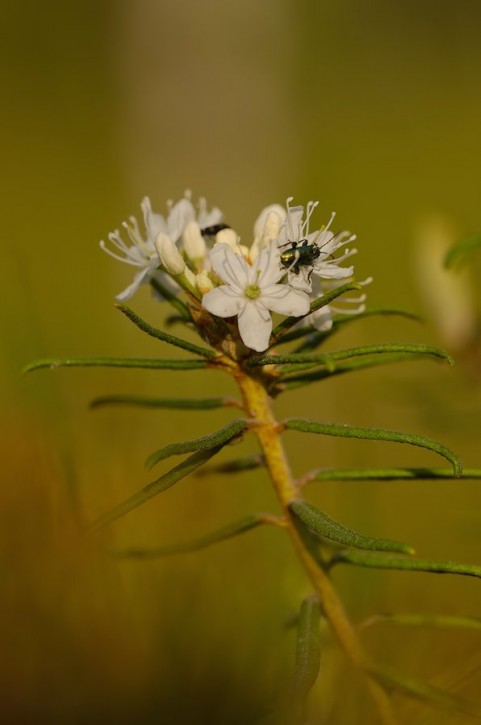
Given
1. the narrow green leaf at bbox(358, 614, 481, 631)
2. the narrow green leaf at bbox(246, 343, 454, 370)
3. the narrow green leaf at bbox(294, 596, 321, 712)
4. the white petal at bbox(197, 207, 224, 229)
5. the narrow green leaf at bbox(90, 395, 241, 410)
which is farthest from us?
the white petal at bbox(197, 207, 224, 229)

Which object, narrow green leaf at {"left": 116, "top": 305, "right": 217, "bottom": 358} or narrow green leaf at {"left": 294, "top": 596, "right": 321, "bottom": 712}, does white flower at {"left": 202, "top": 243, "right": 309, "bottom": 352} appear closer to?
narrow green leaf at {"left": 116, "top": 305, "right": 217, "bottom": 358}

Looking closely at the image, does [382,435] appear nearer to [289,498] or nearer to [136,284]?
[289,498]

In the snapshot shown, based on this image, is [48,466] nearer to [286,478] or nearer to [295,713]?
[286,478]

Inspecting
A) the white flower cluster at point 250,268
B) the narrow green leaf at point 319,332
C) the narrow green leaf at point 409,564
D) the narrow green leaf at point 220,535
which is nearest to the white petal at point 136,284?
the white flower cluster at point 250,268

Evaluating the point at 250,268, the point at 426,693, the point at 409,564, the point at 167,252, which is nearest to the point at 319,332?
the point at 250,268

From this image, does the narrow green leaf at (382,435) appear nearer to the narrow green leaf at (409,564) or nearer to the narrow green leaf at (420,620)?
the narrow green leaf at (409,564)

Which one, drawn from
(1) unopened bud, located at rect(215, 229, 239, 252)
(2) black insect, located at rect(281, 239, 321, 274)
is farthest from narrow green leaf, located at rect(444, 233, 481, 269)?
(1) unopened bud, located at rect(215, 229, 239, 252)

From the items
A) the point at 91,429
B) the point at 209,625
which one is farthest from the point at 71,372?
the point at 209,625
